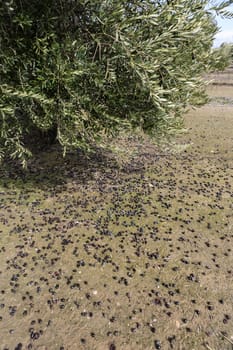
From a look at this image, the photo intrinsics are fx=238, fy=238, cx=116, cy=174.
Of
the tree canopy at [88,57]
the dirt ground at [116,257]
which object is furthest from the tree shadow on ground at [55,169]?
the tree canopy at [88,57]

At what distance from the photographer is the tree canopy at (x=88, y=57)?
459 cm

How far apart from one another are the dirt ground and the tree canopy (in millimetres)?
1751

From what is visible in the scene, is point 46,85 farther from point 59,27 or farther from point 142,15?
point 142,15

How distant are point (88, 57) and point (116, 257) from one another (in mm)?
4294

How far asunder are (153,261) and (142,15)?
482cm

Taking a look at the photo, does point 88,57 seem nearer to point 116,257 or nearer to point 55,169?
point 55,169

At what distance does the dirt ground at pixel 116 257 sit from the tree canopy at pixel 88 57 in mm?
1751

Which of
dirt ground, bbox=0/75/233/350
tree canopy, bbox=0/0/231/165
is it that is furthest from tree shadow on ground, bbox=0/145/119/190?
tree canopy, bbox=0/0/231/165

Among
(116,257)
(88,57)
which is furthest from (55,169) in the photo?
(116,257)

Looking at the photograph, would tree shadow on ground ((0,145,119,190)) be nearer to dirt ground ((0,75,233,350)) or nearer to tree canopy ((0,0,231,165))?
dirt ground ((0,75,233,350))

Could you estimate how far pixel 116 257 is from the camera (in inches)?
181

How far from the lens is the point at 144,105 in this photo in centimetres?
597

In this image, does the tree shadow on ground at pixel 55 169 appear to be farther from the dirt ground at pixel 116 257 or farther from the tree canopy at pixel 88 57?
the tree canopy at pixel 88 57

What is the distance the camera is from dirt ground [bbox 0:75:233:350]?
10.9ft
